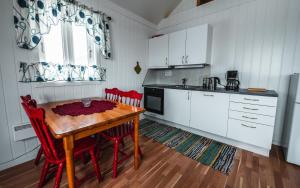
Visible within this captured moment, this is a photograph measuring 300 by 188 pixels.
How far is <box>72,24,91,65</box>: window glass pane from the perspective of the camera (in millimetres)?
2086

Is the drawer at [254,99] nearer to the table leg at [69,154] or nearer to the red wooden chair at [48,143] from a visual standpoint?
the red wooden chair at [48,143]

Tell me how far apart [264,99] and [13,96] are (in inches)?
126

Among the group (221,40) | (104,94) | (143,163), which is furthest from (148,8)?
(143,163)

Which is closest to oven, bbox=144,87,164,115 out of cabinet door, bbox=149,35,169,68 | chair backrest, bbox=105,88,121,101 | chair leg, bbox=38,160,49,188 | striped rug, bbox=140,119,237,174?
striped rug, bbox=140,119,237,174

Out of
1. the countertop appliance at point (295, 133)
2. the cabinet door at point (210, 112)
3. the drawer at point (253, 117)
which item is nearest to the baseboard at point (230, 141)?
the cabinet door at point (210, 112)

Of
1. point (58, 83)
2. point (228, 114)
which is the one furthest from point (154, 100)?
point (58, 83)

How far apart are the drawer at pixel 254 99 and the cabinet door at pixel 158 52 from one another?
1610 millimetres

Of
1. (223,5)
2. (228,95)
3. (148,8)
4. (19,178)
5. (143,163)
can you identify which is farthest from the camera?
(148,8)

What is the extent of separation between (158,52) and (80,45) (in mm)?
1736

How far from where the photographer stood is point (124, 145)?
7.14 feet

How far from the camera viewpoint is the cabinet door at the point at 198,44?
2.51 meters

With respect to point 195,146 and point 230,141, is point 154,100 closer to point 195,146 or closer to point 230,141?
point 195,146

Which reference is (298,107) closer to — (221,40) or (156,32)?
(221,40)

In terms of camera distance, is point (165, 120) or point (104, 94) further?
point (165, 120)
